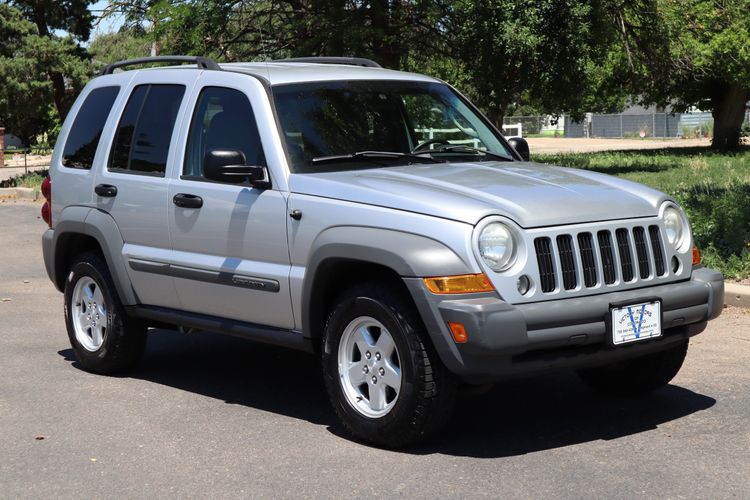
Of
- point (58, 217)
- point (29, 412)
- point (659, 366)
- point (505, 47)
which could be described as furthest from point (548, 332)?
point (505, 47)

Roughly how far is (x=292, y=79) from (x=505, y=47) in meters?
16.2

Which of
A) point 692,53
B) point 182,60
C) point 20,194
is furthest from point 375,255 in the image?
point 692,53

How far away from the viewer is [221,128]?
6.86m

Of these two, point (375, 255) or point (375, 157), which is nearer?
point (375, 255)

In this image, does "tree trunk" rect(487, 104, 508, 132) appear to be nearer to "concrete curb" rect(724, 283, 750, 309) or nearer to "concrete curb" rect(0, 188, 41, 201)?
"concrete curb" rect(0, 188, 41, 201)

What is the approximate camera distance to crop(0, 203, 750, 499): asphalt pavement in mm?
5305

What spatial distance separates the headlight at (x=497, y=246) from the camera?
216 inches

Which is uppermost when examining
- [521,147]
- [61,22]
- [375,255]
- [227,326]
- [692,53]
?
[61,22]

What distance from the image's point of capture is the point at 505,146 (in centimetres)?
741

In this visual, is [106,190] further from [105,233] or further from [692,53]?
[692,53]

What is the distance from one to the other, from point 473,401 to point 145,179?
2.34 metres

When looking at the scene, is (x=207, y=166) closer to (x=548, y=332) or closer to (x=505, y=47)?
(x=548, y=332)

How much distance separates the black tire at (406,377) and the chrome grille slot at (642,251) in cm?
111

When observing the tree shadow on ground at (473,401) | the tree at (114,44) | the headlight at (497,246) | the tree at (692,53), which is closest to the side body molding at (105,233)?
the tree shadow on ground at (473,401)
